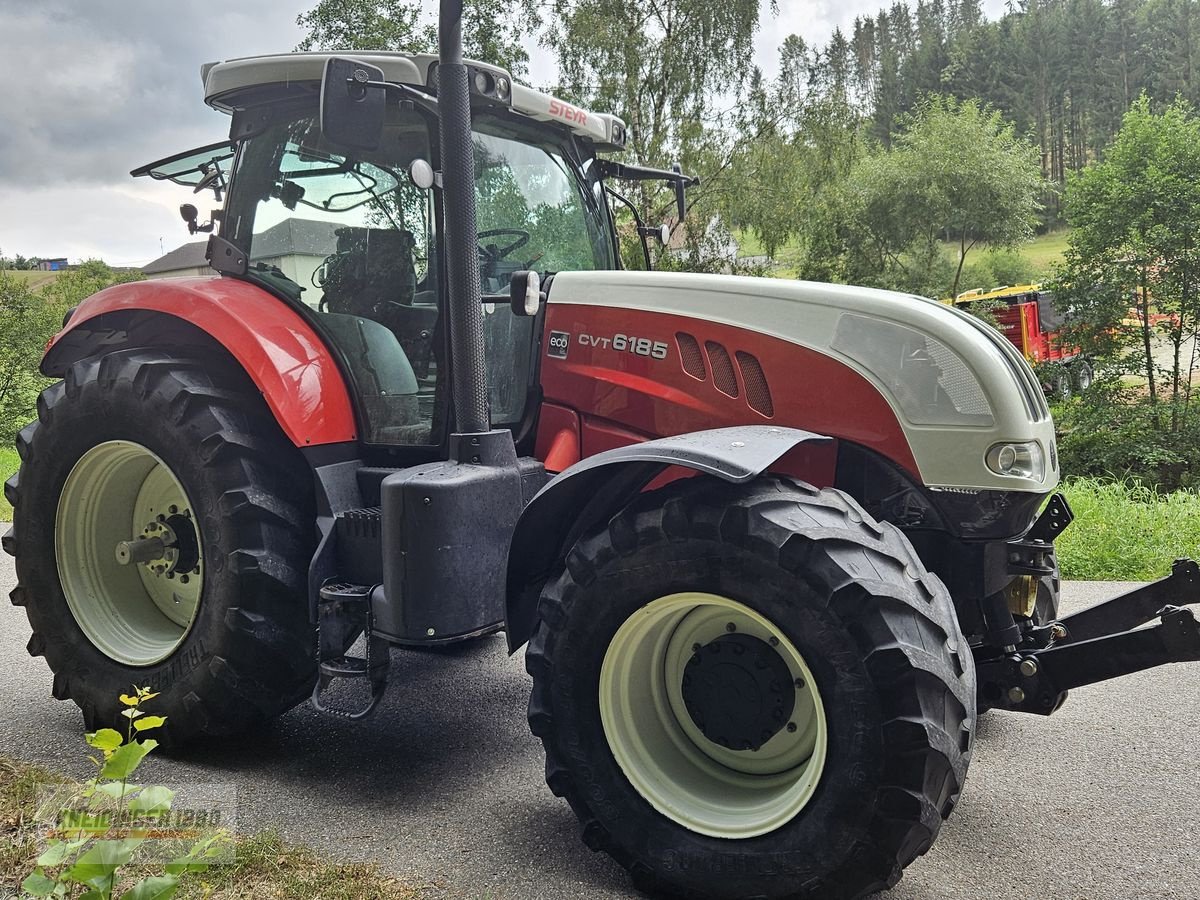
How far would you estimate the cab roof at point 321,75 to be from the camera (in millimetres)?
3227

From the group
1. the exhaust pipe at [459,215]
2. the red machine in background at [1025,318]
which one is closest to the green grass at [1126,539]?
the exhaust pipe at [459,215]

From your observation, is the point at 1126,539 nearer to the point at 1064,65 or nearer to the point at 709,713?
the point at 709,713

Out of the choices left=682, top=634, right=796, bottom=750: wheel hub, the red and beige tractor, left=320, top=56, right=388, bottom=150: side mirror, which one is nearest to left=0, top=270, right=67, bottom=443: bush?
the red and beige tractor

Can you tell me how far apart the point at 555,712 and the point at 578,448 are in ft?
Result: 3.33

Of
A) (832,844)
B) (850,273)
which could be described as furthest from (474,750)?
(850,273)

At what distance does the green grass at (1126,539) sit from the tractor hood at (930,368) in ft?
13.1

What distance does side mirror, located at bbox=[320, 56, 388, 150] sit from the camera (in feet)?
9.32

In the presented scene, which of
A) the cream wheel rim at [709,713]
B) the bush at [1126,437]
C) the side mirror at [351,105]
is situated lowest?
the bush at [1126,437]

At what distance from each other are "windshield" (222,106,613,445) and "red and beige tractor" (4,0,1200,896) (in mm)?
11

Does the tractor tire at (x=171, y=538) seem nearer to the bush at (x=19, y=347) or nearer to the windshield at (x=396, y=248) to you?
the windshield at (x=396, y=248)

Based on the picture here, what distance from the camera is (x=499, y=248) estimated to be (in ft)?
11.4

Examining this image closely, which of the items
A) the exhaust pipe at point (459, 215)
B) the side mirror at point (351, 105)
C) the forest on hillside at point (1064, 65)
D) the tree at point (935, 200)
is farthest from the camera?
the forest on hillside at point (1064, 65)

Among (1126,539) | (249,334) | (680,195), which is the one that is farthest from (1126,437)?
(249,334)

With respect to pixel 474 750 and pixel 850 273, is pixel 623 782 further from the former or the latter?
pixel 850 273
